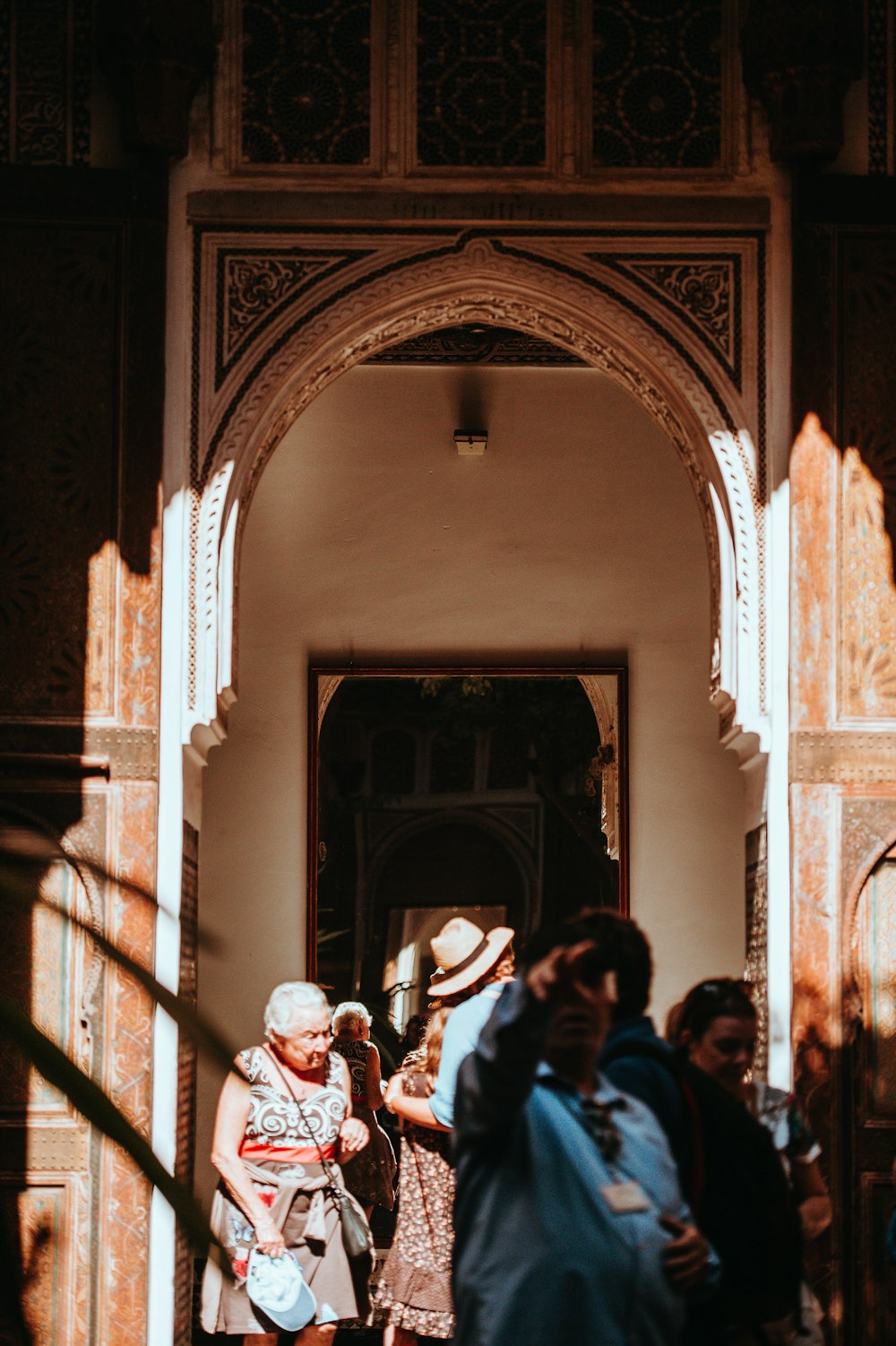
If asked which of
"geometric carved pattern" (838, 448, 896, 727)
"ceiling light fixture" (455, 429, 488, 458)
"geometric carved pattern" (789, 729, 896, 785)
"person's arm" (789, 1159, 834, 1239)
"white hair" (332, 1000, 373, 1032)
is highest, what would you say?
"ceiling light fixture" (455, 429, 488, 458)

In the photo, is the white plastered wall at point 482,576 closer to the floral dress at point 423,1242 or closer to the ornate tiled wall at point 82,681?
the ornate tiled wall at point 82,681

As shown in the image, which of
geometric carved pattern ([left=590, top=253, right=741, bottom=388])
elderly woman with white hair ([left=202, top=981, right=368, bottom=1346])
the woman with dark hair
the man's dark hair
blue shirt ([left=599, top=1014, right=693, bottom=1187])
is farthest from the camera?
geometric carved pattern ([left=590, top=253, right=741, bottom=388])

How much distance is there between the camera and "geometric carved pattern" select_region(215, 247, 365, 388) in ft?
15.9

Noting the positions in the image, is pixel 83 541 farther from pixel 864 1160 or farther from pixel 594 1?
pixel 864 1160

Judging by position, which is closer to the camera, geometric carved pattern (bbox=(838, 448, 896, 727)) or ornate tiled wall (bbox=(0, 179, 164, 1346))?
ornate tiled wall (bbox=(0, 179, 164, 1346))

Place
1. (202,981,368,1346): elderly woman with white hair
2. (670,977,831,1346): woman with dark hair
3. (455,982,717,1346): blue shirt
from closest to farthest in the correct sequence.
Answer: (455,982,717,1346): blue shirt
(670,977,831,1346): woman with dark hair
(202,981,368,1346): elderly woman with white hair

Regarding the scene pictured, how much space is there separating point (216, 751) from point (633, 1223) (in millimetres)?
4925

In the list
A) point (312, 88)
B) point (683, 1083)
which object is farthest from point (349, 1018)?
point (683, 1083)

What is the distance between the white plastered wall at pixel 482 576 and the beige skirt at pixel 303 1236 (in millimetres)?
2589

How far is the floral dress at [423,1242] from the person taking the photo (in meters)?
4.29

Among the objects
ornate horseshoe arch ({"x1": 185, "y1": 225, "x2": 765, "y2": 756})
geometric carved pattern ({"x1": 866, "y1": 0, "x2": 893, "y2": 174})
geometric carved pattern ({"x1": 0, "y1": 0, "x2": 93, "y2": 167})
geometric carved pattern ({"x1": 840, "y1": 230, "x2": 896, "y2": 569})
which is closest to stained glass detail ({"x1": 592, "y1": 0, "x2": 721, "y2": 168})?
ornate horseshoe arch ({"x1": 185, "y1": 225, "x2": 765, "y2": 756})

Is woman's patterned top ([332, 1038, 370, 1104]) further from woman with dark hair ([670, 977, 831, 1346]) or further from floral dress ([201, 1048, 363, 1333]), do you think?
woman with dark hair ([670, 977, 831, 1346])

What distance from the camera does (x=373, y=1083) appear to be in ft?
17.8

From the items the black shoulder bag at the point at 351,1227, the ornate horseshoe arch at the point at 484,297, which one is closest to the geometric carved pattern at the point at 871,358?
the ornate horseshoe arch at the point at 484,297
